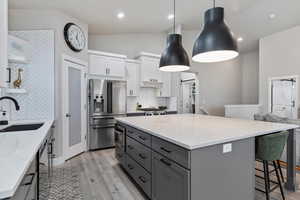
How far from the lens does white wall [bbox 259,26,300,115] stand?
197 inches

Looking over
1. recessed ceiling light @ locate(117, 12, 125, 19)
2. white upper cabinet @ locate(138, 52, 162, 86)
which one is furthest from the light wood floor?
recessed ceiling light @ locate(117, 12, 125, 19)

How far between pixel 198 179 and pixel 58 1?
3.50 meters

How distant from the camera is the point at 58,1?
2.82 m

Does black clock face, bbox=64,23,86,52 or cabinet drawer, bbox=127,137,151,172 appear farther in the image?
black clock face, bbox=64,23,86,52

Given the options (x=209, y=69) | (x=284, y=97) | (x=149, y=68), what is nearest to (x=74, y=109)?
(x=149, y=68)

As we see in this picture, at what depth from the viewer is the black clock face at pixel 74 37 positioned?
3.25 m

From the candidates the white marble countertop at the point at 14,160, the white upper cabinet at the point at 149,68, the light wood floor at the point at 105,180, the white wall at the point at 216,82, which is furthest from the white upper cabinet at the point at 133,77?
the white marble countertop at the point at 14,160

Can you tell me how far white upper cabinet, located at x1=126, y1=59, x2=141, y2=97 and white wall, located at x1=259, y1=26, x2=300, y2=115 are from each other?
4742mm

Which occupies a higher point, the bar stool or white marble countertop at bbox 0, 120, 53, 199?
white marble countertop at bbox 0, 120, 53, 199

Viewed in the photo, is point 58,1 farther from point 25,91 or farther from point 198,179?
point 198,179

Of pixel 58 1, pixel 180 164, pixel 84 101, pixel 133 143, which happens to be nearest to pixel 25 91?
pixel 84 101

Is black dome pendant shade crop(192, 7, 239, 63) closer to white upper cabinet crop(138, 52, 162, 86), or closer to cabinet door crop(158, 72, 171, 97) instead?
white upper cabinet crop(138, 52, 162, 86)

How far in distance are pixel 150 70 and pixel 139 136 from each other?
2.92 meters

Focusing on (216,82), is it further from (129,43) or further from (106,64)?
(106,64)
